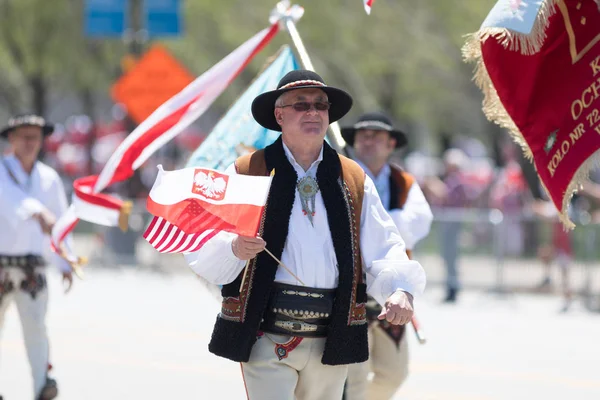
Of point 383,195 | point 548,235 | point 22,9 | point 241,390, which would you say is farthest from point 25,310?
point 22,9

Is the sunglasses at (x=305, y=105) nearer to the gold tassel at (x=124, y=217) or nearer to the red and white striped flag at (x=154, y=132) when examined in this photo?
the red and white striped flag at (x=154, y=132)

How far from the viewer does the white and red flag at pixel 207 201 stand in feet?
16.3

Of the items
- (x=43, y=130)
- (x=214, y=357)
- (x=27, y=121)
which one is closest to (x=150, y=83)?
(x=214, y=357)

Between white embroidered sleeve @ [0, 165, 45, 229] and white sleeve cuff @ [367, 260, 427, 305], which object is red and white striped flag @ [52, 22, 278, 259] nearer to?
white embroidered sleeve @ [0, 165, 45, 229]

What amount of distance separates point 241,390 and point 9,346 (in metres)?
3.22

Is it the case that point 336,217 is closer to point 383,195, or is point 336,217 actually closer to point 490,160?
point 383,195

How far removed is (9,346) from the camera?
11.9 meters

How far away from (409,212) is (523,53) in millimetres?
2142

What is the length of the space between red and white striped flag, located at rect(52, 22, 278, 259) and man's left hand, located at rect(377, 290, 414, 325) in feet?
7.42

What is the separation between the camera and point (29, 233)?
8734 millimetres

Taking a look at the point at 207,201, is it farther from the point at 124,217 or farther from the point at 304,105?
the point at 124,217

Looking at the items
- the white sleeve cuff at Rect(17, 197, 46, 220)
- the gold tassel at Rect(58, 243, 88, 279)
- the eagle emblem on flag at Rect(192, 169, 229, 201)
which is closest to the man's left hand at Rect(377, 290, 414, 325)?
the eagle emblem on flag at Rect(192, 169, 229, 201)

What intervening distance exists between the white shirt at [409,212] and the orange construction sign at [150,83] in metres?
11.0

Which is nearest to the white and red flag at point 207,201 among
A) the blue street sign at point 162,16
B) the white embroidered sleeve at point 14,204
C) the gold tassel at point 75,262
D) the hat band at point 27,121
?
the gold tassel at point 75,262
